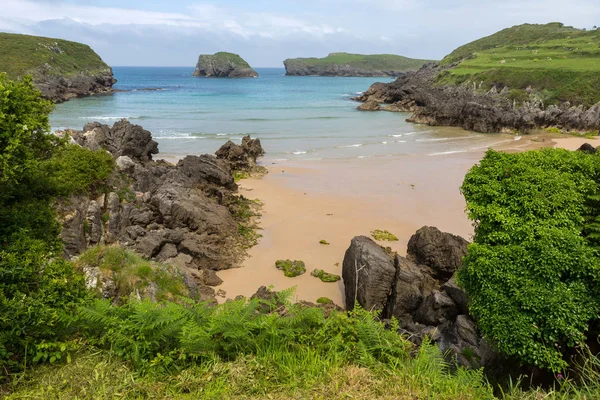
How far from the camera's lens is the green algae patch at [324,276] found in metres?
13.3

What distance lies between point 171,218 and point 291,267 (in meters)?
5.19

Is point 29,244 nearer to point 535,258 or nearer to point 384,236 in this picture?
point 535,258

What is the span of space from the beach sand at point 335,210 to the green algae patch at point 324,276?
19cm

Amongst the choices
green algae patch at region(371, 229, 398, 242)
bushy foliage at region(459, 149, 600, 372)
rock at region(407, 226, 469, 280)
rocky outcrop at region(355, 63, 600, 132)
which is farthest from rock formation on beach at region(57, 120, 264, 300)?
rocky outcrop at region(355, 63, 600, 132)

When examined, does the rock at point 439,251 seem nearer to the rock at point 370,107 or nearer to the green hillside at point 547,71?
the green hillside at point 547,71

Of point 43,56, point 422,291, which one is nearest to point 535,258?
point 422,291

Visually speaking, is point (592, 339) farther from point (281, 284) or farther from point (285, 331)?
point (281, 284)

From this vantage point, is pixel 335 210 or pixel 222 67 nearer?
pixel 335 210

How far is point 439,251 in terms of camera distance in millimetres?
12977

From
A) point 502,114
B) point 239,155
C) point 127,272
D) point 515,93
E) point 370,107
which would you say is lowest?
point 127,272

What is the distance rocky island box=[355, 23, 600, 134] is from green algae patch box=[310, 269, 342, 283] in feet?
135

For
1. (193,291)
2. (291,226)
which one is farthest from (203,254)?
(291,226)

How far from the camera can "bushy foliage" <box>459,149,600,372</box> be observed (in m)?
7.46

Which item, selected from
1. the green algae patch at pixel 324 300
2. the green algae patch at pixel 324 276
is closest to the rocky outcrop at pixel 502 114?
the green algae patch at pixel 324 276
